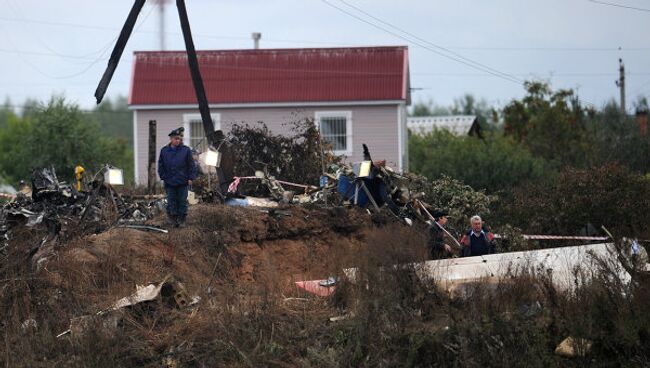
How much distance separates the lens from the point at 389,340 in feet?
47.7

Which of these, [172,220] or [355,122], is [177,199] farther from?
[355,122]

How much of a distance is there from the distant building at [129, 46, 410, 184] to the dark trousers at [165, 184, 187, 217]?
19.6 m

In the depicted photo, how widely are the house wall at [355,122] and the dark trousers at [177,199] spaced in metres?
19.7

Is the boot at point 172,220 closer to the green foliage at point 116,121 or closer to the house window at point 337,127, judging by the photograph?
the house window at point 337,127

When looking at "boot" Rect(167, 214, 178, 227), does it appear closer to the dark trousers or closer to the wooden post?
the dark trousers

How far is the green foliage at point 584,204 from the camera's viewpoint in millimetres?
24188

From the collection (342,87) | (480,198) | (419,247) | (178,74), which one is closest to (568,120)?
(342,87)

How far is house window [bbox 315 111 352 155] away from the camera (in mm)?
38625

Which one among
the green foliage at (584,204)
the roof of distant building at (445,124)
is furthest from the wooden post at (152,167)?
the roof of distant building at (445,124)

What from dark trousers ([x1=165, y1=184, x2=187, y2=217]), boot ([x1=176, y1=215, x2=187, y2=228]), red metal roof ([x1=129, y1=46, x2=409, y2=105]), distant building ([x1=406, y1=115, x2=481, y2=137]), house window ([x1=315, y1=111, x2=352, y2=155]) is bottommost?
boot ([x1=176, y1=215, x2=187, y2=228])

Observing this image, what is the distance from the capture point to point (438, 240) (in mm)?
20281

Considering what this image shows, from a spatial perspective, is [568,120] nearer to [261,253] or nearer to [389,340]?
[261,253]

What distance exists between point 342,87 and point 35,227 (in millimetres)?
22343

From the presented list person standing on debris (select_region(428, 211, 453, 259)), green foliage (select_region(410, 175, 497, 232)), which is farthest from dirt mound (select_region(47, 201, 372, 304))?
green foliage (select_region(410, 175, 497, 232))
